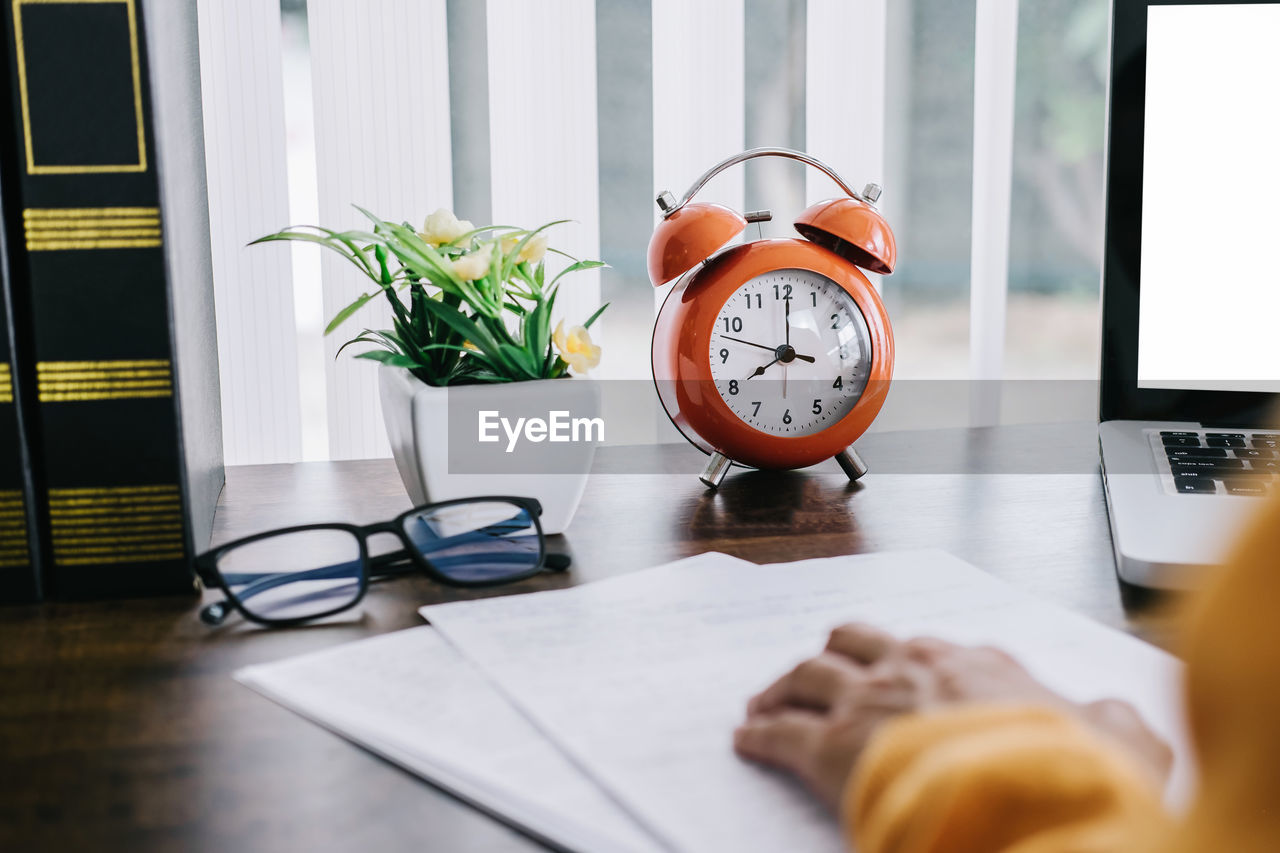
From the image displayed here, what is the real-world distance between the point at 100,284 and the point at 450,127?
1.11 metres

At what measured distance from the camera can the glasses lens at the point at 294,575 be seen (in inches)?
23.5

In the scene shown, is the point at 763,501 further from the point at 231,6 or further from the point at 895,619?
the point at 231,6

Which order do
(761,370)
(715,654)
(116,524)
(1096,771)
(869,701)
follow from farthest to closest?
(761,370), (116,524), (715,654), (869,701), (1096,771)

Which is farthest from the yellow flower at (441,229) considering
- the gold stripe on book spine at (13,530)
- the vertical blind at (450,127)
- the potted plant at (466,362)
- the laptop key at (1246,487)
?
the vertical blind at (450,127)

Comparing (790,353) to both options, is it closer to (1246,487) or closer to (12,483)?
(1246,487)

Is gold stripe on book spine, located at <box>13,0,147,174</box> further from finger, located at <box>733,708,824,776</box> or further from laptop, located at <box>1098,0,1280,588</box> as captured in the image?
laptop, located at <box>1098,0,1280,588</box>

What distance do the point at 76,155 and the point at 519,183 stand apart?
1113mm

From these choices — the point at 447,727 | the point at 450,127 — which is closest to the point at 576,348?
the point at 447,727

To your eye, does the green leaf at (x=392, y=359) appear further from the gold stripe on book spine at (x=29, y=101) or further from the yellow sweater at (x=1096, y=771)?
the yellow sweater at (x=1096, y=771)

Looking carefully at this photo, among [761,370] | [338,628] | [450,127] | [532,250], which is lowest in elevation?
[338,628]

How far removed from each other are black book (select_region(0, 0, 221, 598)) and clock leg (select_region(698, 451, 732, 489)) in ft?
1.37

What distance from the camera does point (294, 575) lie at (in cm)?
63

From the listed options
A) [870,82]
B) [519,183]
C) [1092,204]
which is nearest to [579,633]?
[519,183]

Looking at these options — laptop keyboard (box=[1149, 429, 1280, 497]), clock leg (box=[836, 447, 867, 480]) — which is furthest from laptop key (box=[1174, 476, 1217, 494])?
clock leg (box=[836, 447, 867, 480])
